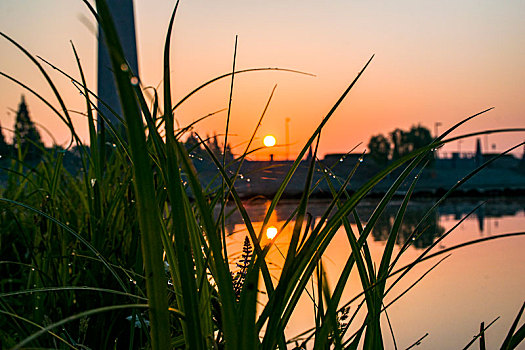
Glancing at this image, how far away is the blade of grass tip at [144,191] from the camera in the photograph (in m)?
0.32

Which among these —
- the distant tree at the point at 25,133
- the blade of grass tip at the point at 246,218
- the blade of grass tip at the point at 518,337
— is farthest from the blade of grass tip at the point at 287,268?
the distant tree at the point at 25,133

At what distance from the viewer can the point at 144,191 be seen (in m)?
0.36

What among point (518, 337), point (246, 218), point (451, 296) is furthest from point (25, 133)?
point (518, 337)

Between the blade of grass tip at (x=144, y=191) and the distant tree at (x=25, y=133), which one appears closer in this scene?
the blade of grass tip at (x=144, y=191)

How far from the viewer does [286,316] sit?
508mm

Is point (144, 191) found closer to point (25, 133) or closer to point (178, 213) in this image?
point (178, 213)

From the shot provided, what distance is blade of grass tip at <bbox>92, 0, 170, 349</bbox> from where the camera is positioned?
1.05ft

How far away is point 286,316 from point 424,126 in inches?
993

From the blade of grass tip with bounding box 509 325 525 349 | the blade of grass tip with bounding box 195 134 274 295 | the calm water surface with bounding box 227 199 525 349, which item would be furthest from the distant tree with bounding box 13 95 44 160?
the blade of grass tip with bounding box 509 325 525 349

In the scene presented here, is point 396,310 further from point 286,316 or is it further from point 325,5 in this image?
point 286,316

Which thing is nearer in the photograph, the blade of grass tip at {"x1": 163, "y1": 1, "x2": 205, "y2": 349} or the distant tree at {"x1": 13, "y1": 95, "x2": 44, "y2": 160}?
the blade of grass tip at {"x1": 163, "y1": 1, "x2": 205, "y2": 349}

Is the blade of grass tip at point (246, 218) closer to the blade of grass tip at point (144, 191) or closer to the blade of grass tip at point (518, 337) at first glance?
the blade of grass tip at point (144, 191)

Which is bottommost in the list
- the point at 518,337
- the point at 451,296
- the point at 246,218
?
the point at 451,296

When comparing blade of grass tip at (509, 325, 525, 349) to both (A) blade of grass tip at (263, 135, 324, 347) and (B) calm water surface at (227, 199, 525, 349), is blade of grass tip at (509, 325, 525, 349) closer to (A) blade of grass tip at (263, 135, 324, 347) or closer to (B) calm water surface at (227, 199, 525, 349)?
(A) blade of grass tip at (263, 135, 324, 347)
